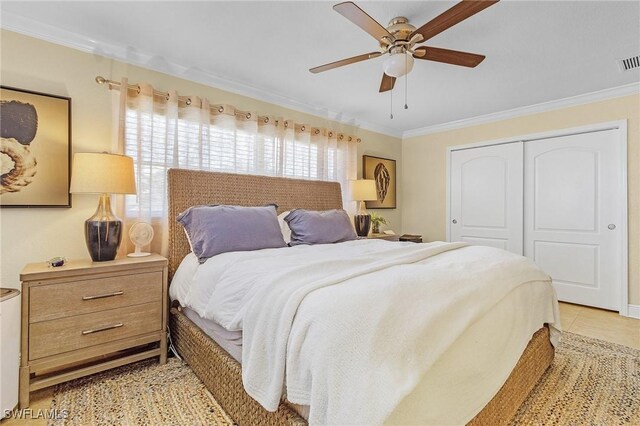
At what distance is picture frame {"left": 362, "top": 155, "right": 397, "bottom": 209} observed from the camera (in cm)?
455

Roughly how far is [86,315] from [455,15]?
2698 millimetres

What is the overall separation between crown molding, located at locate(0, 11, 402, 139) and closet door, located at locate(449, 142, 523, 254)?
7.49 ft

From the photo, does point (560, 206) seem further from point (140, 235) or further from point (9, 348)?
point (9, 348)

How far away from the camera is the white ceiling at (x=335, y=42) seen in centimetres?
201

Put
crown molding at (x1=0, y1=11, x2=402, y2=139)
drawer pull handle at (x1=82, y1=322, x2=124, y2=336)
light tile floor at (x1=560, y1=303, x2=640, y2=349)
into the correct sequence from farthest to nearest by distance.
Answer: light tile floor at (x1=560, y1=303, x2=640, y2=349) → crown molding at (x1=0, y1=11, x2=402, y2=139) → drawer pull handle at (x1=82, y1=322, x2=124, y2=336)

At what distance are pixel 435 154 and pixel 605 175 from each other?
1977 mm

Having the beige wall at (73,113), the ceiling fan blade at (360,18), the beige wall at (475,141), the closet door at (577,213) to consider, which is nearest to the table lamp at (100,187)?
the beige wall at (73,113)

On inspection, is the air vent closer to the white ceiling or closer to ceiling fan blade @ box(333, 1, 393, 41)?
the white ceiling

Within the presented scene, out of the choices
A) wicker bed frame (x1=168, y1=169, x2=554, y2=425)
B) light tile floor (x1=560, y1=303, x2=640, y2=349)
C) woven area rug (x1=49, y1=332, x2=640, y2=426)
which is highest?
wicker bed frame (x1=168, y1=169, x2=554, y2=425)

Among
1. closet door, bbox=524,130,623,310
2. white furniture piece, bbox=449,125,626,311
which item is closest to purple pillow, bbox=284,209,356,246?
white furniture piece, bbox=449,125,626,311

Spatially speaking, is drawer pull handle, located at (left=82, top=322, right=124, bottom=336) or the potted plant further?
the potted plant

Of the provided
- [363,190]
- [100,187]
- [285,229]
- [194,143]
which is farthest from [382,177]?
[100,187]

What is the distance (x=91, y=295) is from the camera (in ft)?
6.26

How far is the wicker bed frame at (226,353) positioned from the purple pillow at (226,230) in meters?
0.29
